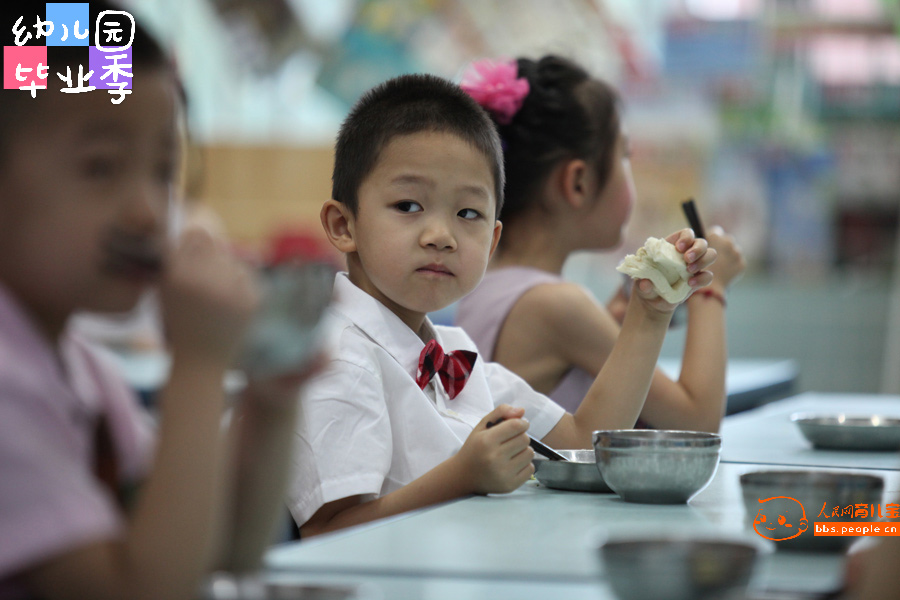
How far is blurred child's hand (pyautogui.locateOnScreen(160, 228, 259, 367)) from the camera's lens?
27.2 inches

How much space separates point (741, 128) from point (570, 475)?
14.0 ft

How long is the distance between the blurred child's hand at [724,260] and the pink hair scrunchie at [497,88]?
0.48 m

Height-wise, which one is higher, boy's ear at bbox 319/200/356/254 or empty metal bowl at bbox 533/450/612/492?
boy's ear at bbox 319/200/356/254

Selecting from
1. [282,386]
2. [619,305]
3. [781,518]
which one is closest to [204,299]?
[282,386]

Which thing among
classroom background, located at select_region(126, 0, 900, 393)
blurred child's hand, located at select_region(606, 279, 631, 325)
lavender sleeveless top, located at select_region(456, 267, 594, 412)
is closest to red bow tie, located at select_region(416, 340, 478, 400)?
lavender sleeveless top, located at select_region(456, 267, 594, 412)

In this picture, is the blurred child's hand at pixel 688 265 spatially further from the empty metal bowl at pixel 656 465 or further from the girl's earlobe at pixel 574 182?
the girl's earlobe at pixel 574 182

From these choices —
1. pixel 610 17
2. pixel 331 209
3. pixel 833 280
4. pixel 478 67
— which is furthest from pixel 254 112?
pixel 331 209

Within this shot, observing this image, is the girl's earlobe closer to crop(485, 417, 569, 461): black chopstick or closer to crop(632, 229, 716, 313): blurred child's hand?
crop(632, 229, 716, 313): blurred child's hand

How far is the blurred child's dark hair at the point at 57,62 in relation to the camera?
710 mm

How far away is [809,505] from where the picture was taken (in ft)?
2.91

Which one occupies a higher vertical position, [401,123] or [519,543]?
[401,123]

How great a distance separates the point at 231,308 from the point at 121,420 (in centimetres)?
22

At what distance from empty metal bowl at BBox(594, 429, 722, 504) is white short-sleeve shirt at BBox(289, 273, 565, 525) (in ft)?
0.96

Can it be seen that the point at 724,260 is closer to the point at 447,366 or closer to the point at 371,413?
the point at 447,366
